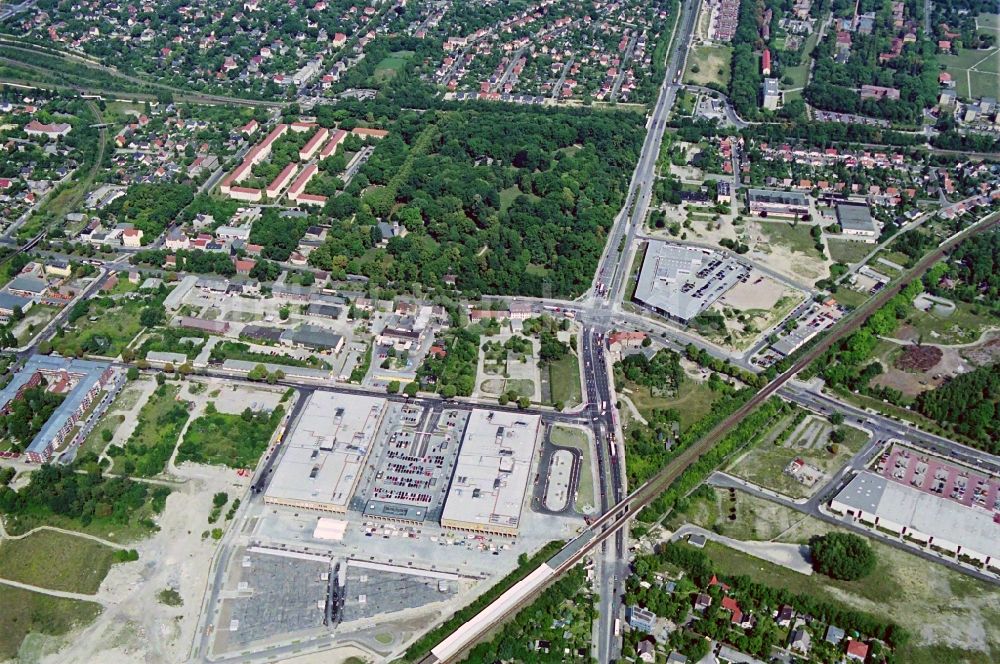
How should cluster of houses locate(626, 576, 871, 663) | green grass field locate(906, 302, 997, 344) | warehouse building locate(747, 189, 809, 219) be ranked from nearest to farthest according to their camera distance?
cluster of houses locate(626, 576, 871, 663)
green grass field locate(906, 302, 997, 344)
warehouse building locate(747, 189, 809, 219)

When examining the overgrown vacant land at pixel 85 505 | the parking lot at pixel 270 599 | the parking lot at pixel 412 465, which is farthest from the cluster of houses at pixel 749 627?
the overgrown vacant land at pixel 85 505

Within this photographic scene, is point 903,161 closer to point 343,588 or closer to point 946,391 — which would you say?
point 946,391

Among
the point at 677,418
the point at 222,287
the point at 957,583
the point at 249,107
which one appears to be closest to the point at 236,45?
the point at 249,107

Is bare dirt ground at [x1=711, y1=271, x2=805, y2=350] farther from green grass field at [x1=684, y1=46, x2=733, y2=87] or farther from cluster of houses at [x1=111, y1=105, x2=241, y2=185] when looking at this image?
cluster of houses at [x1=111, y1=105, x2=241, y2=185]

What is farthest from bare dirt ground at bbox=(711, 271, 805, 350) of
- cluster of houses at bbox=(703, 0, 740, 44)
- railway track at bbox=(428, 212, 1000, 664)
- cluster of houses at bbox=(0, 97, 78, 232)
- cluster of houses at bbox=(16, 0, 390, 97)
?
cluster of houses at bbox=(16, 0, 390, 97)

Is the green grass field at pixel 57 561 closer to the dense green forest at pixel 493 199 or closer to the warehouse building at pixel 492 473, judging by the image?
the warehouse building at pixel 492 473

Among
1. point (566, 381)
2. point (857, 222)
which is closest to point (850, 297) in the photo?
point (857, 222)

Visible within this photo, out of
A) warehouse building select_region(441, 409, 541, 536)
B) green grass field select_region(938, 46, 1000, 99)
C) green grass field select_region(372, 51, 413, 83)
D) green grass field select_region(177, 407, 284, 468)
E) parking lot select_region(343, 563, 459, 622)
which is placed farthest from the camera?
green grass field select_region(372, 51, 413, 83)
